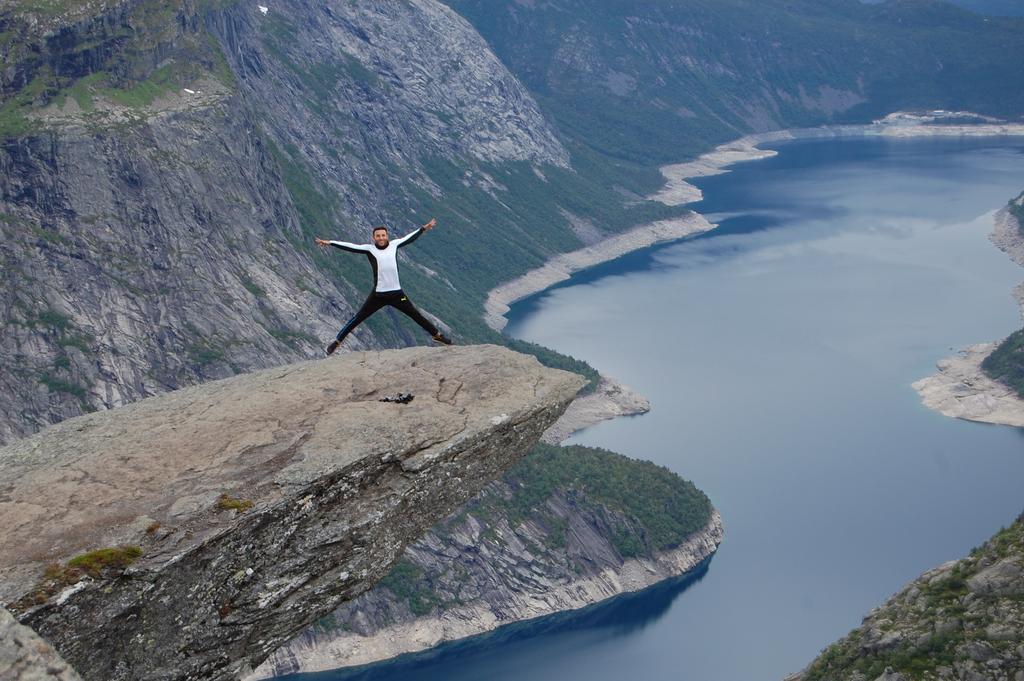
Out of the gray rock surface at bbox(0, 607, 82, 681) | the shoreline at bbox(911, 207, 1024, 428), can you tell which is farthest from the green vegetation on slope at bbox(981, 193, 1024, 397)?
the gray rock surface at bbox(0, 607, 82, 681)

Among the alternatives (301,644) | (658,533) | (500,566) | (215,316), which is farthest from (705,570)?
(215,316)

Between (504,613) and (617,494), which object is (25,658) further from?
(617,494)

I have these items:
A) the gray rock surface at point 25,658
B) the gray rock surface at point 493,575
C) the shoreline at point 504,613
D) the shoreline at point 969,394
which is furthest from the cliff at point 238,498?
the shoreline at point 969,394

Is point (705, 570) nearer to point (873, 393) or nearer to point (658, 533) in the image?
point (658, 533)

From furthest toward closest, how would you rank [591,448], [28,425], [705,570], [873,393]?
1. [873,393]
2. [591,448]
3. [705,570]
4. [28,425]

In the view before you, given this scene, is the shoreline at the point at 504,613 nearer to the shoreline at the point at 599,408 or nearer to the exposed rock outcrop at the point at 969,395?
the shoreline at the point at 599,408

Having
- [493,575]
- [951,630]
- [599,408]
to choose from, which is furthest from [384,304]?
[599,408]

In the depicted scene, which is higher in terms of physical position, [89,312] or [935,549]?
[89,312]
